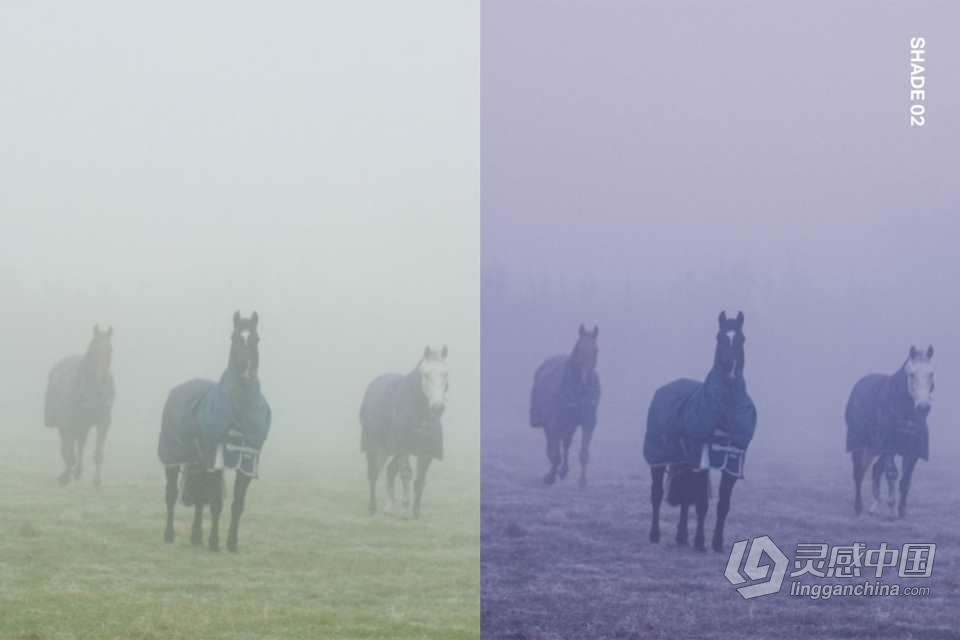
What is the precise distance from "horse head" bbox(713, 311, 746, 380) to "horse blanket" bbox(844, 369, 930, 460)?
552mm

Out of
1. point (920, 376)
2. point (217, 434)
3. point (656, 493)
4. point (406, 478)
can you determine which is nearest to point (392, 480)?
point (406, 478)

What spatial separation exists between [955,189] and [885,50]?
691 millimetres

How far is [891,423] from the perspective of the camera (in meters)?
5.95

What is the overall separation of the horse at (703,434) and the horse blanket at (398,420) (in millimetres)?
982

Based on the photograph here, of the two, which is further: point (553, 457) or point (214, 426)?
point (553, 457)

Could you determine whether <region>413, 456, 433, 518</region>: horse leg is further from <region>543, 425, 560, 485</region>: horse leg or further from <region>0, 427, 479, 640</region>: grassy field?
<region>543, 425, 560, 485</region>: horse leg

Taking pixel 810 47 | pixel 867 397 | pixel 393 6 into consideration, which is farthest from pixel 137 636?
pixel 810 47

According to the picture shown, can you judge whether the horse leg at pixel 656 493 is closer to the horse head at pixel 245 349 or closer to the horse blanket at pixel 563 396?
the horse blanket at pixel 563 396

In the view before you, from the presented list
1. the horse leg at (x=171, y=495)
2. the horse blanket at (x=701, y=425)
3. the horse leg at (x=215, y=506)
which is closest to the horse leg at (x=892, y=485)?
the horse blanket at (x=701, y=425)

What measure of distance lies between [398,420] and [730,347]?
1529mm

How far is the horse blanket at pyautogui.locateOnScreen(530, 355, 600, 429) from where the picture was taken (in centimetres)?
593

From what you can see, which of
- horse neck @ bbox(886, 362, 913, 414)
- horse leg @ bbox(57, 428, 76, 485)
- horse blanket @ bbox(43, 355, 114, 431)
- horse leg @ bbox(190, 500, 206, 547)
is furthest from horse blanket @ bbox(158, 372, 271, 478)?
horse neck @ bbox(886, 362, 913, 414)

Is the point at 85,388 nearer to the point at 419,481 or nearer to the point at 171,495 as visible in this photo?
the point at 171,495

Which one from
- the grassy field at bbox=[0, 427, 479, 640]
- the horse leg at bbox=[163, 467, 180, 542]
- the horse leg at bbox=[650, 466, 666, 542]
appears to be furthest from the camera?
the horse leg at bbox=[650, 466, 666, 542]
